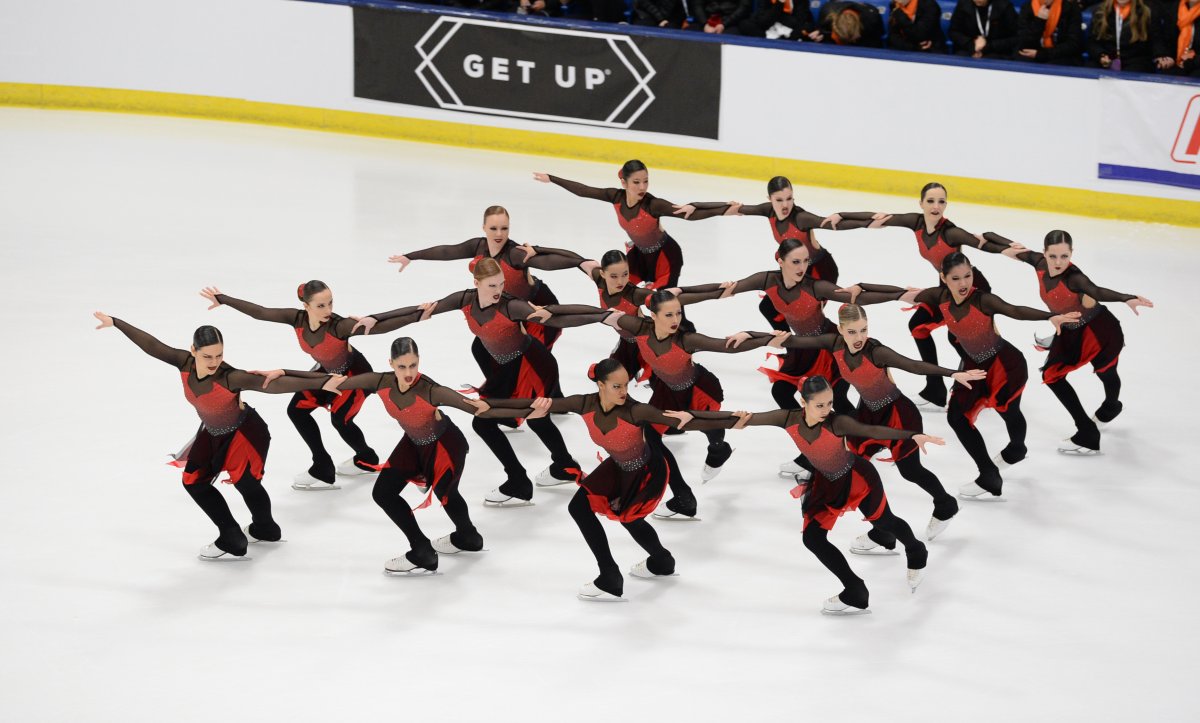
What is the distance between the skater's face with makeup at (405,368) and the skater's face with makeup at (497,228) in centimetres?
196

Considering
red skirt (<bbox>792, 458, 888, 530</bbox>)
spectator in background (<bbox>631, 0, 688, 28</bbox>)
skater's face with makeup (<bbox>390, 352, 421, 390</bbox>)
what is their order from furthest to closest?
spectator in background (<bbox>631, 0, 688, 28</bbox>) → skater's face with makeup (<bbox>390, 352, 421, 390</bbox>) → red skirt (<bbox>792, 458, 888, 530</bbox>)

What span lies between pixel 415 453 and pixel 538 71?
8.65 m

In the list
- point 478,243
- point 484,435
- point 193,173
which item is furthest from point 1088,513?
point 193,173

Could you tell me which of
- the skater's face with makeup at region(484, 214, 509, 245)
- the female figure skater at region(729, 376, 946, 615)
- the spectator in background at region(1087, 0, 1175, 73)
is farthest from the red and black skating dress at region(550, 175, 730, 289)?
the spectator in background at region(1087, 0, 1175, 73)

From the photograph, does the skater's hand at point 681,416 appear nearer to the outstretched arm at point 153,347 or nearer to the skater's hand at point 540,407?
the skater's hand at point 540,407

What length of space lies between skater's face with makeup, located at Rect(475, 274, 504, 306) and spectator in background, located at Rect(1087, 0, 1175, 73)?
759cm

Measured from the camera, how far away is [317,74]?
1598 cm

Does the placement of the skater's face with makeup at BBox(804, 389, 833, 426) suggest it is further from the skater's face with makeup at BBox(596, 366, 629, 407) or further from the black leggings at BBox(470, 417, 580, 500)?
the black leggings at BBox(470, 417, 580, 500)

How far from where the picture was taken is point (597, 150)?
594 inches

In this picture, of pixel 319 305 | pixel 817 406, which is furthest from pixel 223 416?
pixel 817 406

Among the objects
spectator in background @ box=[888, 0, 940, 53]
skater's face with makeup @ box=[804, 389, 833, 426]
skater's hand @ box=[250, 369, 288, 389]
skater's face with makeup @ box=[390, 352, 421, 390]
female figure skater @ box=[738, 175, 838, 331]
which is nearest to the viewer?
skater's face with makeup @ box=[804, 389, 833, 426]

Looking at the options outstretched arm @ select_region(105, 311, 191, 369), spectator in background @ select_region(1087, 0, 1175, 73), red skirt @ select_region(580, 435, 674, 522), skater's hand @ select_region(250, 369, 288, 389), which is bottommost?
red skirt @ select_region(580, 435, 674, 522)

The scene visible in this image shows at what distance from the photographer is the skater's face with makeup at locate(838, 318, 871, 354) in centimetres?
718

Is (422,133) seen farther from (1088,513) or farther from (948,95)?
(1088,513)
